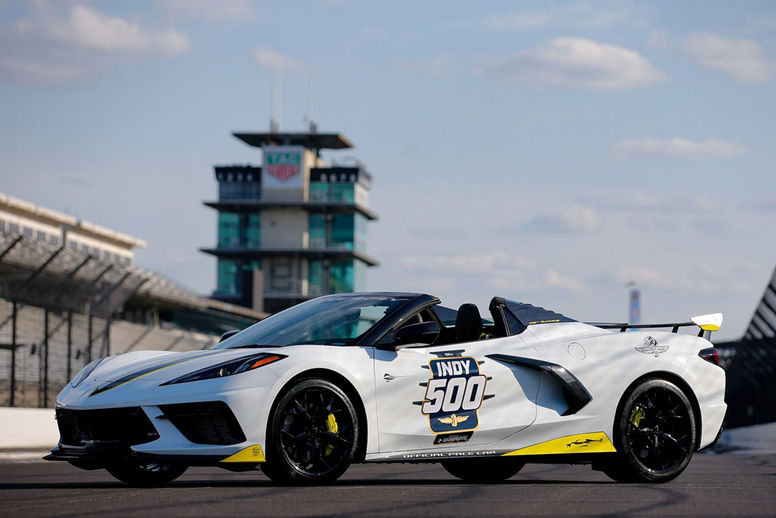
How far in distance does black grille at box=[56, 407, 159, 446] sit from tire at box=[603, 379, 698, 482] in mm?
3384

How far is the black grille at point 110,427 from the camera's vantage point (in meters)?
7.66

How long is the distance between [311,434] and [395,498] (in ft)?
2.29

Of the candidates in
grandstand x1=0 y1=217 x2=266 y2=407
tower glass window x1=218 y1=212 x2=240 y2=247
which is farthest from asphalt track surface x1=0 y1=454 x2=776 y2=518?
tower glass window x1=218 y1=212 x2=240 y2=247

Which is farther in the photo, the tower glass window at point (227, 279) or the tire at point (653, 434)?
the tower glass window at point (227, 279)

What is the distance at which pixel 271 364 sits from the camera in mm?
7773

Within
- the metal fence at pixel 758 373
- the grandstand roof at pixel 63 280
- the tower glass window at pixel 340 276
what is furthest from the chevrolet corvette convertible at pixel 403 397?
the tower glass window at pixel 340 276

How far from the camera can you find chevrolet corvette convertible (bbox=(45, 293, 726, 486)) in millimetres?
7656

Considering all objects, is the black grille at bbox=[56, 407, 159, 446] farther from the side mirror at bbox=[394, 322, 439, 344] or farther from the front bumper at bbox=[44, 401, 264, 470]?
the side mirror at bbox=[394, 322, 439, 344]

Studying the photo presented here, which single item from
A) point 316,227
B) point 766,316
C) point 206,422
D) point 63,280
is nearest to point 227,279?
point 316,227

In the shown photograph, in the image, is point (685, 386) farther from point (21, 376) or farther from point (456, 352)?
point (21, 376)

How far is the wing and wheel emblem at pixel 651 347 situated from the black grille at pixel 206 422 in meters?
3.25

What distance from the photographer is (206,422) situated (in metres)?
7.64

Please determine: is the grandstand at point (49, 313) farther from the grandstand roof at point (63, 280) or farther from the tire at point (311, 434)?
the tire at point (311, 434)

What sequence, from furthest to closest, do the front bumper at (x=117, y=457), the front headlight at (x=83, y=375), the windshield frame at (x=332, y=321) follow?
1. the front headlight at (x=83, y=375)
2. the windshield frame at (x=332, y=321)
3. the front bumper at (x=117, y=457)
